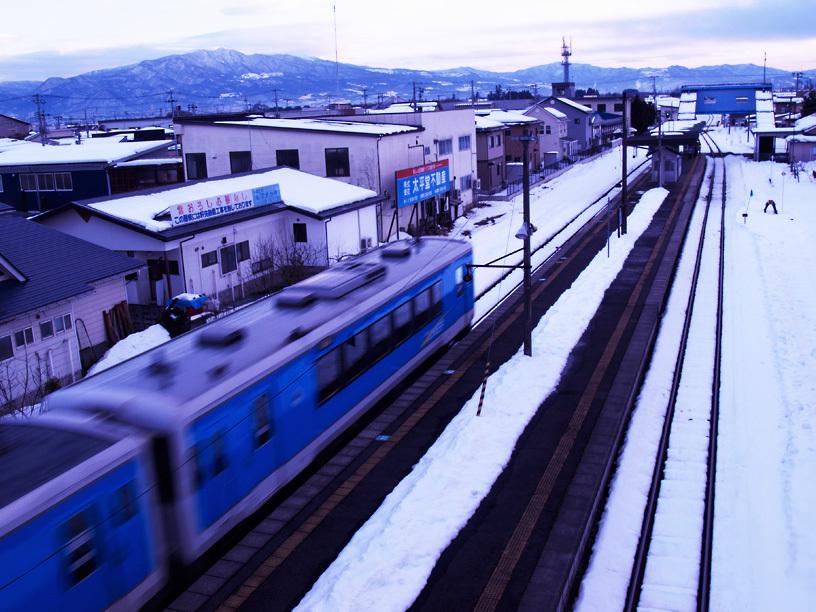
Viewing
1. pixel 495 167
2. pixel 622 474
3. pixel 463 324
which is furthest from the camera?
pixel 495 167

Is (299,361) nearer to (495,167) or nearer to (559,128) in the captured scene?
(495,167)

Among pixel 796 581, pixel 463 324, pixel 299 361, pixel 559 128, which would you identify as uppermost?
pixel 559 128

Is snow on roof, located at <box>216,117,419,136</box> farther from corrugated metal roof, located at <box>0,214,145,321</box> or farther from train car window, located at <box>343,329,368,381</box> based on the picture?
train car window, located at <box>343,329,368,381</box>

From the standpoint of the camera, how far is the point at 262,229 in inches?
1127

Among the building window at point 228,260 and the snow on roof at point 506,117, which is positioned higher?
the snow on roof at point 506,117

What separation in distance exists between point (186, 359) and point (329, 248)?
19855 millimetres

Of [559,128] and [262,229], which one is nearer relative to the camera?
[262,229]

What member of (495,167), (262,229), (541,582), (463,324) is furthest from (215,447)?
(495,167)

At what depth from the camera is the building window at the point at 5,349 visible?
1772 cm

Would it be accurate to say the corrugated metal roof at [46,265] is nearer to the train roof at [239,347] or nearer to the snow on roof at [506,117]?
the train roof at [239,347]

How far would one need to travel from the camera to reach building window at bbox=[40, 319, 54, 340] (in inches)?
741

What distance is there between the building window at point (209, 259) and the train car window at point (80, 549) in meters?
18.6

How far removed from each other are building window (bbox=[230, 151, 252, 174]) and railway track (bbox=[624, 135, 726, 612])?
25.8m

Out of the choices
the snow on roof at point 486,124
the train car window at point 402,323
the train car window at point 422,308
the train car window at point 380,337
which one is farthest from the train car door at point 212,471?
the snow on roof at point 486,124
